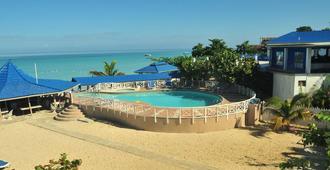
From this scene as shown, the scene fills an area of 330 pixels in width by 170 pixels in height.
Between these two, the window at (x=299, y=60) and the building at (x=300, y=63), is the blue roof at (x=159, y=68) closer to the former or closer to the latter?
the building at (x=300, y=63)

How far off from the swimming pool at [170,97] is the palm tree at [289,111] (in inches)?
305

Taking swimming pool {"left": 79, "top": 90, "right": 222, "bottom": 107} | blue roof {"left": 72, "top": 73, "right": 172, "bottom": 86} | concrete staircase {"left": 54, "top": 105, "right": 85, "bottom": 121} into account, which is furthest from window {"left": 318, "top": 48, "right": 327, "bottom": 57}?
concrete staircase {"left": 54, "top": 105, "right": 85, "bottom": 121}

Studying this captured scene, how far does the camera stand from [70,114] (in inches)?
939

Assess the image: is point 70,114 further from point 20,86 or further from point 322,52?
point 322,52

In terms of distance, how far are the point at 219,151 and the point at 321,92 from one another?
991 centimetres

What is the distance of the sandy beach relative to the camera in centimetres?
1489

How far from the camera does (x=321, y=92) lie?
2138 centimetres

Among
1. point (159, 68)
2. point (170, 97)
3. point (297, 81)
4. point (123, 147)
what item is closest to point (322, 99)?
point (297, 81)

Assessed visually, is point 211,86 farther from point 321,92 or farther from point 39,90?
point 39,90

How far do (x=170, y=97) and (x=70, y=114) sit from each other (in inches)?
418

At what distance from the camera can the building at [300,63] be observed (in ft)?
76.7

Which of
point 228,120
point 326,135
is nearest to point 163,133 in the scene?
point 228,120

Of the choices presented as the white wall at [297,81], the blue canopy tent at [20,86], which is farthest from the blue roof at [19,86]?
the white wall at [297,81]

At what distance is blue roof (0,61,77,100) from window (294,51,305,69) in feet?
63.3
